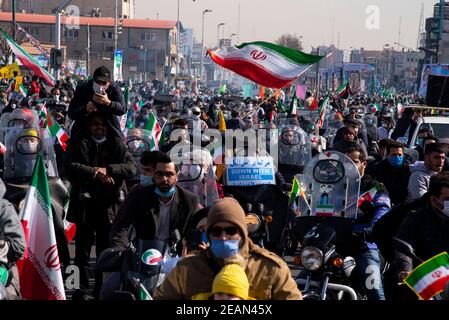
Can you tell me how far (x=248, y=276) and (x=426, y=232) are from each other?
2.41 metres

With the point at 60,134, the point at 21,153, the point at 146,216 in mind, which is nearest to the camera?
the point at 146,216

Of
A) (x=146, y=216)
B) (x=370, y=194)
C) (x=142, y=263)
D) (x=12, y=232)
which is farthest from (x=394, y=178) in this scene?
(x=12, y=232)

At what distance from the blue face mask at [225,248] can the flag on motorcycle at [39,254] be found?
2.27 metres

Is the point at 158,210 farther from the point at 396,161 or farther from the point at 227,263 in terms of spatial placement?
the point at 396,161

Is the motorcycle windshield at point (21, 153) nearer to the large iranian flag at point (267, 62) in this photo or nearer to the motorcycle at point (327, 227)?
the motorcycle at point (327, 227)

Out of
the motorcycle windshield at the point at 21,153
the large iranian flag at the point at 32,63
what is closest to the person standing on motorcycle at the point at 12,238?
the motorcycle windshield at the point at 21,153

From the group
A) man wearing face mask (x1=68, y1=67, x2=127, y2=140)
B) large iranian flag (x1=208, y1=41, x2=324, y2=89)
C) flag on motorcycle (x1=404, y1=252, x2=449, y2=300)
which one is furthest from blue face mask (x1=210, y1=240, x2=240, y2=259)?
large iranian flag (x1=208, y1=41, x2=324, y2=89)

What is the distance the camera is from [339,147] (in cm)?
1384

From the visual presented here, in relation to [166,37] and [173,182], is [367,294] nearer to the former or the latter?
[173,182]

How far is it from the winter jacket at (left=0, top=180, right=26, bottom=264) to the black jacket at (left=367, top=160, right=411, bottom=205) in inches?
224

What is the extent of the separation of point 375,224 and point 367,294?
0.58 meters

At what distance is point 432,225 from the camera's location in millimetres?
7344

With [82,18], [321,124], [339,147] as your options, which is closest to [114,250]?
[339,147]

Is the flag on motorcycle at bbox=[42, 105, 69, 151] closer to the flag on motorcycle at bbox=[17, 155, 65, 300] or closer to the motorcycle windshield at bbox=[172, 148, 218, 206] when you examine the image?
the motorcycle windshield at bbox=[172, 148, 218, 206]
